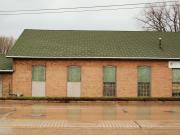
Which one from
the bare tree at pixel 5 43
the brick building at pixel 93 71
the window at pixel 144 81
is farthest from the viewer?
the bare tree at pixel 5 43

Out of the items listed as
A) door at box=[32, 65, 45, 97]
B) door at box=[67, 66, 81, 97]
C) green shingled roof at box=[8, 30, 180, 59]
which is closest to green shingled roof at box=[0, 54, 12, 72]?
green shingled roof at box=[8, 30, 180, 59]

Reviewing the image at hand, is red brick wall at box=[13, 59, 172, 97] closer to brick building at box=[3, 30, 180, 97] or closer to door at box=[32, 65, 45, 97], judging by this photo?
brick building at box=[3, 30, 180, 97]

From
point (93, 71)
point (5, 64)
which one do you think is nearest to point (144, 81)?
point (93, 71)

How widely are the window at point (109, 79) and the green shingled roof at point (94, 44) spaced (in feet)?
4.14

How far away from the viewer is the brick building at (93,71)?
132ft

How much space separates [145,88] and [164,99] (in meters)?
5.61

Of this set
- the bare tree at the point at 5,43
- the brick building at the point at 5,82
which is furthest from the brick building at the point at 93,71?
the bare tree at the point at 5,43

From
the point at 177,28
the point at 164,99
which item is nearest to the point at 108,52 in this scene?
the point at 164,99

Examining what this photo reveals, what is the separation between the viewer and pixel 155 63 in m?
40.9

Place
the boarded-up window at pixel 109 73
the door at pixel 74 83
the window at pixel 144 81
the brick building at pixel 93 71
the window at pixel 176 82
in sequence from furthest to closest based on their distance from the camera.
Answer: the window at pixel 176 82 < the window at pixel 144 81 < the boarded-up window at pixel 109 73 < the door at pixel 74 83 < the brick building at pixel 93 71

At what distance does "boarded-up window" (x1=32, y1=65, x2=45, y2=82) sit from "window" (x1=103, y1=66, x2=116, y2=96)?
528cm

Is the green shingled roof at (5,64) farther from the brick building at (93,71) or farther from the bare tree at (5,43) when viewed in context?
the bare tree at (5,43)

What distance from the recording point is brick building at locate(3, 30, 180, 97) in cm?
4034

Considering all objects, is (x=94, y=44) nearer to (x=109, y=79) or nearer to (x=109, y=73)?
(x=109, y=73)
